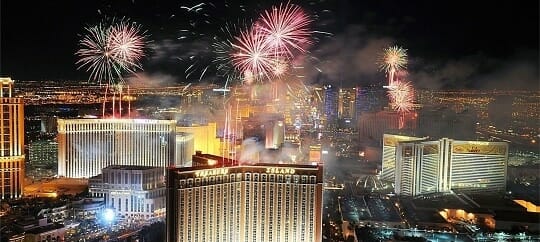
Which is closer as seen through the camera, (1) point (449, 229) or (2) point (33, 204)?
(1) point (449, 229)

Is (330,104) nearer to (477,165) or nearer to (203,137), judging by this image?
(203,137)

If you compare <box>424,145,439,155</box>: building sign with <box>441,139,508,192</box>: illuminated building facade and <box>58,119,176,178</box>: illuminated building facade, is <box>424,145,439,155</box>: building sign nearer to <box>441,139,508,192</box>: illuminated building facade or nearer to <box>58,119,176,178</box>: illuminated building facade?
<box>441,139,508,192</box>: illuminated building facade

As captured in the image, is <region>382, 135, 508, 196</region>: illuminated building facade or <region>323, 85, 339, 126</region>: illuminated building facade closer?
<region>382, 135, 508, 196</region>: illuminated building facade

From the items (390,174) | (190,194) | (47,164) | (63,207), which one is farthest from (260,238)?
(47,164)

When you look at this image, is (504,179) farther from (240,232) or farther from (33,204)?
(33,204)

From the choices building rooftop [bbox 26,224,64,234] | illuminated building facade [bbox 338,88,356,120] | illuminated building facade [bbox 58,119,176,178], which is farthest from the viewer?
illuminated building facade [bbox 338,88,356,120]

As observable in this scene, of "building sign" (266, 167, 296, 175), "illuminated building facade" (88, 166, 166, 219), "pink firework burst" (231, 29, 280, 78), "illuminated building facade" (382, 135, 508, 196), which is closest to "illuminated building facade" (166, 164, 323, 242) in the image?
"building sign" (266, 167, 296, 175)
